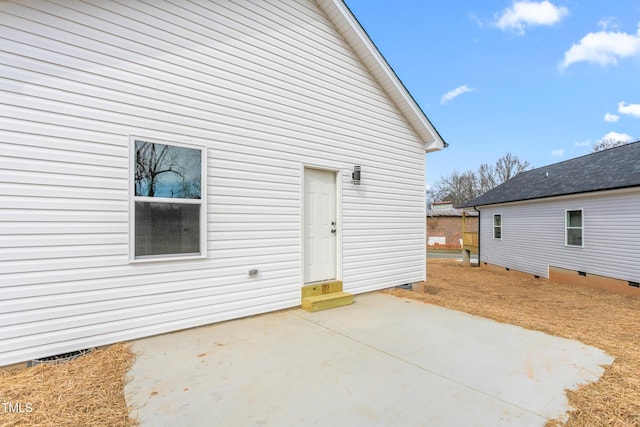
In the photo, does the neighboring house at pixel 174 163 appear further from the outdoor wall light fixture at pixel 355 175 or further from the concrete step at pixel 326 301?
the concrete step at pixel 326 301

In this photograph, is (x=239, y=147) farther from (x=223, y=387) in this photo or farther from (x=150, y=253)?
(x=223, y=387)

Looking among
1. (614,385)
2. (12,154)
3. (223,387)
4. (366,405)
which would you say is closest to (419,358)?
(366,405)

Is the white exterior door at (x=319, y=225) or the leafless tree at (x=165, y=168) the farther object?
the white exterior door at (x=319, y=225)

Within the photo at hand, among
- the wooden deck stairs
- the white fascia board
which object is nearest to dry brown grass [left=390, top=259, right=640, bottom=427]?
the wooden deck stairs

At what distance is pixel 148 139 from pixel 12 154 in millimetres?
1142

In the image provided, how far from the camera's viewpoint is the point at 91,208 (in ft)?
10.1

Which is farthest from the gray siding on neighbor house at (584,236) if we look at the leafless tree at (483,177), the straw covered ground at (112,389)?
the leafless tree at (483,177)

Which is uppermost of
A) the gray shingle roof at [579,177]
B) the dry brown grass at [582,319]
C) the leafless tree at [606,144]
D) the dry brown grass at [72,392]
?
the leafless tree at [606,144]

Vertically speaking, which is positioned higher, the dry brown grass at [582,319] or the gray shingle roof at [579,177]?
the gray shingle roof at [579,177]

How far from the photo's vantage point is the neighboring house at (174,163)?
111 inches

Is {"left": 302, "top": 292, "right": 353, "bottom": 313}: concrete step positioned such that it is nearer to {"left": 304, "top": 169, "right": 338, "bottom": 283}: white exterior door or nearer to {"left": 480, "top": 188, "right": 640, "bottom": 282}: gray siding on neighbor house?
{"left": 304, "top": 169, "right": 338, "bottom": 283}: white exterior door

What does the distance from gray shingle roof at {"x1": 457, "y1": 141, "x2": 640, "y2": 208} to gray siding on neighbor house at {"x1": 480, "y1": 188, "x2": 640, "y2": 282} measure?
278 mm

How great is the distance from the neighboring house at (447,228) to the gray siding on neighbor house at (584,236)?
38.5ft

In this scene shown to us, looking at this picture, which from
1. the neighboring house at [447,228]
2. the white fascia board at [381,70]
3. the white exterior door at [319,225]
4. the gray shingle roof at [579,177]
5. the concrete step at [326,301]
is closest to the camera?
the concrete step at [326,301]
